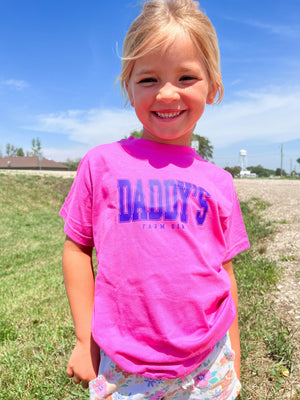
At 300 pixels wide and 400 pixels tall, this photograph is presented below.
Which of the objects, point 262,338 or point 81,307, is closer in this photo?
point 81,307

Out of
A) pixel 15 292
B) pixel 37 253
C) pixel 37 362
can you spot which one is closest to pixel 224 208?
pixel 37 362

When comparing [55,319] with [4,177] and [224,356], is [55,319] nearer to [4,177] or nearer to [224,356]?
[224,356]

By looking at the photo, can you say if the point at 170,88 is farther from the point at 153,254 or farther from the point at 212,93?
the point at 153,254

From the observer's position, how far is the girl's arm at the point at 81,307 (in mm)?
1223

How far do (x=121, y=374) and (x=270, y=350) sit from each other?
2200mm

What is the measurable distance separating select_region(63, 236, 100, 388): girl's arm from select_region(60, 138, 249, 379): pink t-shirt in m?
0.07

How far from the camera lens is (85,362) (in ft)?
4.00

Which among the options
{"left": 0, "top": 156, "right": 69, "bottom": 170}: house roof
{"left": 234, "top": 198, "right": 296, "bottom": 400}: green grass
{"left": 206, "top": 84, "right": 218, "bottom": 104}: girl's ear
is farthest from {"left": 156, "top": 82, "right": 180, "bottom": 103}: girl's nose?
{"left": 0, "top": 156, "right": 69, "bottom": 170}: house roof

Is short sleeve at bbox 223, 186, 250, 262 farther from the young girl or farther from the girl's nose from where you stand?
the girl's nose

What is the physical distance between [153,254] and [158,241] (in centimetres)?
5

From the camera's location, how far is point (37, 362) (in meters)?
3.14

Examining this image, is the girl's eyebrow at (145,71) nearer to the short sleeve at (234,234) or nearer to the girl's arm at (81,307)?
the short sleeve at (234,234)

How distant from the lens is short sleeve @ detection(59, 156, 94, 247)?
128 centimetres

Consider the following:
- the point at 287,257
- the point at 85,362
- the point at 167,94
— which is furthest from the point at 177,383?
the point at 287,257
